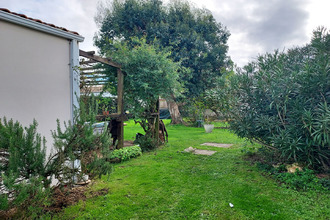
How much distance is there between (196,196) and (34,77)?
11.4 feet

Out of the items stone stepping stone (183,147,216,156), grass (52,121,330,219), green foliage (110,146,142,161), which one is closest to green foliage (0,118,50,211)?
grass (52,121,330,219)

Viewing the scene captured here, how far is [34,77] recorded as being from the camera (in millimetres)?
3555

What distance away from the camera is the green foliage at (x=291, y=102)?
398cm

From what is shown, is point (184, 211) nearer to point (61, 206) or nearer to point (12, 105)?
point (61, 206)

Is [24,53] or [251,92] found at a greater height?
[24,53]

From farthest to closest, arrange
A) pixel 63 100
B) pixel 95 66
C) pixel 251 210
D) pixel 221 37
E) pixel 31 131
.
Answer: pixel 221 37
pixel 95 66
pixel 63 100
pixel 251 210
pixel 31 131

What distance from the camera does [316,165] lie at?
452 cm

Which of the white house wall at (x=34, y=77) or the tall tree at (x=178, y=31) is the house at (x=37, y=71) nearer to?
the white house wall at (x=34, y=77)

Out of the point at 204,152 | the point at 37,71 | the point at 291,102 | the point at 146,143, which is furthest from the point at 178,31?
the point at 37,71

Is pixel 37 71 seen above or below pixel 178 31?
below

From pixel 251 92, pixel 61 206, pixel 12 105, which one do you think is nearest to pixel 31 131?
pixel 12 105

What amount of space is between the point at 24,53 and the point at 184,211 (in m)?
3.60

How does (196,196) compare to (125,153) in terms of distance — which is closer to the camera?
(196,196)

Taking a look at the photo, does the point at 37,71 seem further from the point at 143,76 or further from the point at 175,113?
the point at 175,113
